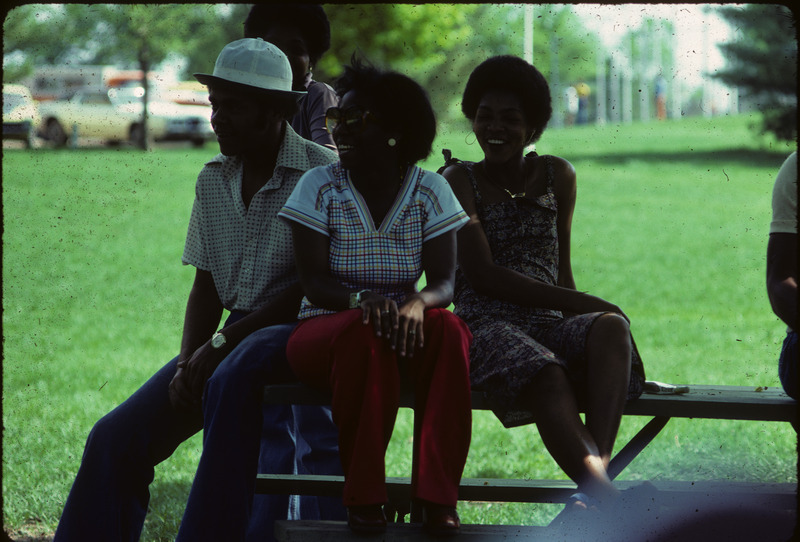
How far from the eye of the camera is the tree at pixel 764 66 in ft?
57.1

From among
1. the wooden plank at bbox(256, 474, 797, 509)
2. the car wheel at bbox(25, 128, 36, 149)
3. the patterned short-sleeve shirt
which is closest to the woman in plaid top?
the patterned short-sleeve shirt

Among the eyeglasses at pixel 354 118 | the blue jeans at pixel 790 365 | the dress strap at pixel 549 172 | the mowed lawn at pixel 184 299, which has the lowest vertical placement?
the mowed lawn at pixel 184 299

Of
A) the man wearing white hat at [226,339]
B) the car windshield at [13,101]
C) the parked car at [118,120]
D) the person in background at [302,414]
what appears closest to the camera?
the man wearing white hat at [226,339]

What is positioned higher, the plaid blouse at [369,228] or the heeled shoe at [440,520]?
the plaid blouse at [369,228]

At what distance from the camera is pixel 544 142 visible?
19516mm

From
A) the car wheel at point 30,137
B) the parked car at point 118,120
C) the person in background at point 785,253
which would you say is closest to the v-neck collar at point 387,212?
the person in background at point 785,253

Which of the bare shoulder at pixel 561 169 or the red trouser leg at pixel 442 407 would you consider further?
the bare shoulder at pixel 561 169

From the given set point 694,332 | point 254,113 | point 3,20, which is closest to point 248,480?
point 254,113

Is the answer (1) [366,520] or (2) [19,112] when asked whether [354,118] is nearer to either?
(1) [366,520]

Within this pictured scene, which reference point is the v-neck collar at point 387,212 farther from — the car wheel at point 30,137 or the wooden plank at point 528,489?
the car wheel at point 30,137

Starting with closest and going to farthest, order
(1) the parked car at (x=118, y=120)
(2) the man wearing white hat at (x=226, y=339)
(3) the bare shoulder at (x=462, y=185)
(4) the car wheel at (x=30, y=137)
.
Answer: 1. (2) the man wearing white hat at (x=226, y=339)
2. (3) the bare shoulder at (x=462, y=185)
3. (4) the car wheel at (x=30, y=137)
4. (1) the parked car at (x=118, y=120)

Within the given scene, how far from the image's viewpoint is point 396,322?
119 inches

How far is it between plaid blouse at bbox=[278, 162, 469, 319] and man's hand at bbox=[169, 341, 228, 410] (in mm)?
370

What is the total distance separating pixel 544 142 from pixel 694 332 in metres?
10.6
